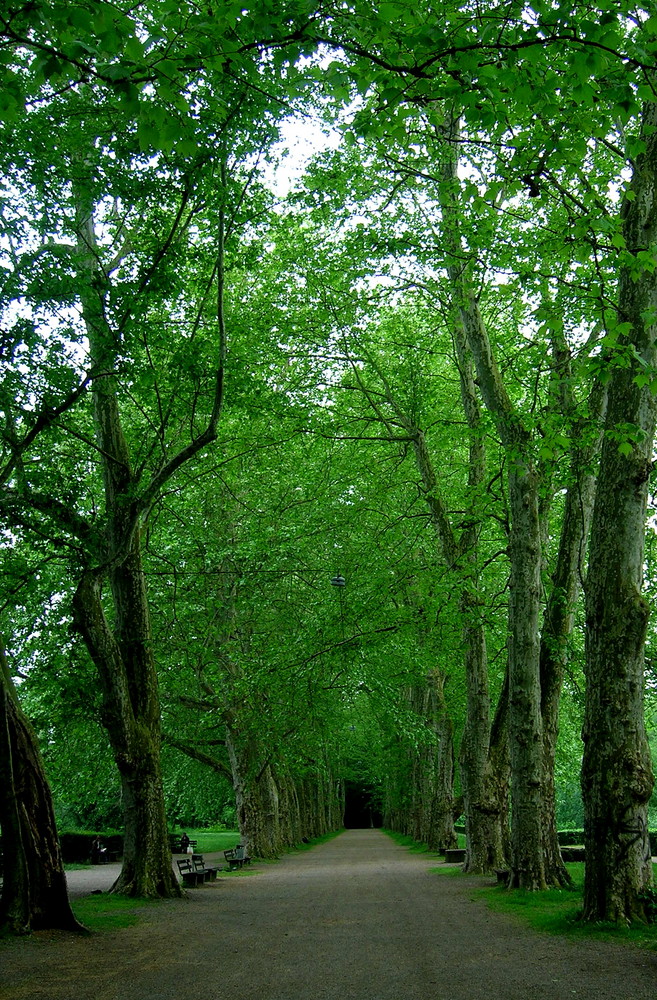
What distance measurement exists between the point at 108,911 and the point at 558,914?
20.6ft

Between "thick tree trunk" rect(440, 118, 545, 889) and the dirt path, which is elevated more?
"thick tree trunk" rect(440, 118, 545, 889)

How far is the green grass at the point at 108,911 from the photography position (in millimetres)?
10766

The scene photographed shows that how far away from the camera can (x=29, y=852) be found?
958cm

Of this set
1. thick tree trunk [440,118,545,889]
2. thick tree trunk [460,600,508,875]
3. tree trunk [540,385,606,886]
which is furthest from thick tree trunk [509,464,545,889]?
thick tree trunk [460,600,508,875]

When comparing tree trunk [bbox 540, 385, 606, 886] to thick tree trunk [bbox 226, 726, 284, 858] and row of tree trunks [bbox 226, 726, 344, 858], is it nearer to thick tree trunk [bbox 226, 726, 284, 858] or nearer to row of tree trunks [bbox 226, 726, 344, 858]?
row of tree trunks [bbox 226, 726, 344, 858]

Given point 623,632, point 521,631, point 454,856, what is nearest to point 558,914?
point 623,632

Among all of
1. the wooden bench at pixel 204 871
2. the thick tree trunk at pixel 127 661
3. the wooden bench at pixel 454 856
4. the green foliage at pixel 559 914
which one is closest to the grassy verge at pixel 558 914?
the green foliage at pixel 559 914

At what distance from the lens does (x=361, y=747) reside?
5978 cm

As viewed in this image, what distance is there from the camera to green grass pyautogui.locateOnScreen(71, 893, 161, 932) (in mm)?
10766

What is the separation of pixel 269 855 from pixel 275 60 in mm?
26231

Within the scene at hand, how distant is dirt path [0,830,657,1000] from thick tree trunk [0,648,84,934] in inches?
13.5

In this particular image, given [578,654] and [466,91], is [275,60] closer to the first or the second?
[466,91]

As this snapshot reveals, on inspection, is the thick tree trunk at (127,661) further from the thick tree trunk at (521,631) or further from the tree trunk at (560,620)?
the tree trunk at (560,620)

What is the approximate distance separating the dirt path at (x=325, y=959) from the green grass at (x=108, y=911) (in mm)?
231
